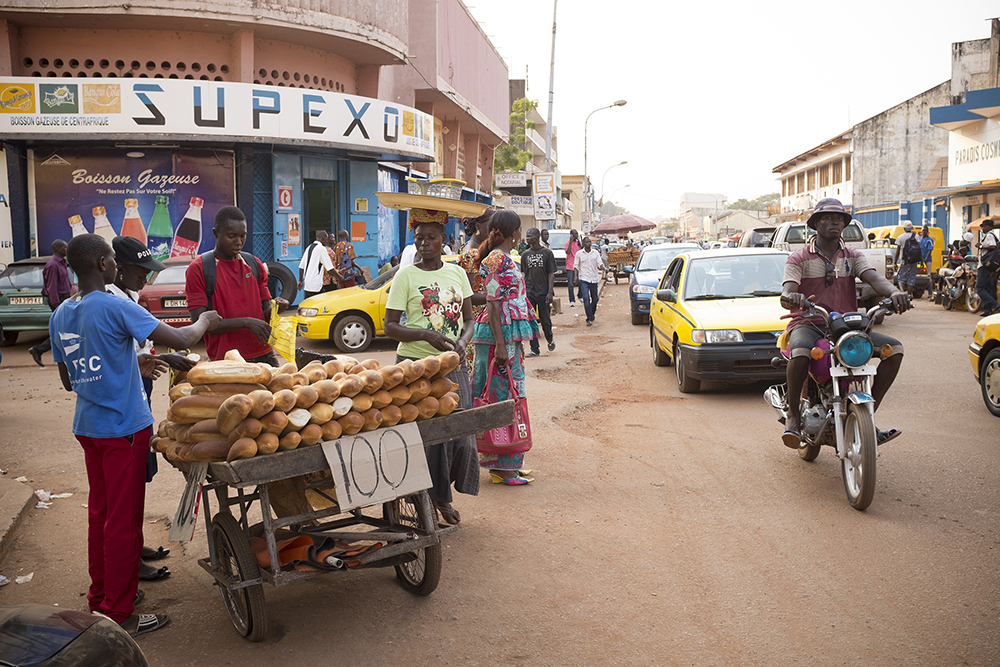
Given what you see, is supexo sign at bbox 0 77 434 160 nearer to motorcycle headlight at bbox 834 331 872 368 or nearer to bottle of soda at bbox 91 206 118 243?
bottle of soda at bbox 91 206 118 243

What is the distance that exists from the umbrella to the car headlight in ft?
87.2

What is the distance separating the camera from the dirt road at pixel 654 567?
3602mm

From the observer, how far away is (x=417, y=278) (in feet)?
16.4

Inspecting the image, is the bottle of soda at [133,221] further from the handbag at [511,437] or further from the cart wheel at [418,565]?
the cart wheel at [418,565]

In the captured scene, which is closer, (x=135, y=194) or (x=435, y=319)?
(x=435, y=319)

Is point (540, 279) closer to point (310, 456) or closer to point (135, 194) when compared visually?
point (135, 194)

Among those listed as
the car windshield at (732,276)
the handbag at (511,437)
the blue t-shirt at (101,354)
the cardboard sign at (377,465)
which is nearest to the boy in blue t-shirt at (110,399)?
the blue t-shirt at (101,354)

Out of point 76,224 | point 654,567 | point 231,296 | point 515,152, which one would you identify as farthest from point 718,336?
point 515,152

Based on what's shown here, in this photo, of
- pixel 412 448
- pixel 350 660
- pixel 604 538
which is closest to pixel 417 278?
pixel 412 448

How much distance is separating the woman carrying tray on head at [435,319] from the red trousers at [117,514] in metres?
1.64

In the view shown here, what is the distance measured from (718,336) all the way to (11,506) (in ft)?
21.9

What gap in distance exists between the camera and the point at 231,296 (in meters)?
5.09

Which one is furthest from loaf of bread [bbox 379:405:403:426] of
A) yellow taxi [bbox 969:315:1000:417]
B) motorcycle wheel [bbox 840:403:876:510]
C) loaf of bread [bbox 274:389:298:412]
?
yellow taxi [bbox 969:315:1000:417]

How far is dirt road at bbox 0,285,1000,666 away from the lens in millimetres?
3602
